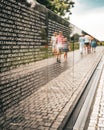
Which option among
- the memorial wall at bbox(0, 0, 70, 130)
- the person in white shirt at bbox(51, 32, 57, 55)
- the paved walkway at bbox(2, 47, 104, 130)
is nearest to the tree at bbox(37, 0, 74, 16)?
the paved walkway at bbox(2, 47, 104, 130)

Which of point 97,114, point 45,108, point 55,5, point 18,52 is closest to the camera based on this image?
point 18,52

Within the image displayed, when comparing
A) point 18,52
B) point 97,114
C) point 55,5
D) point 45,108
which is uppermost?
point 55,5

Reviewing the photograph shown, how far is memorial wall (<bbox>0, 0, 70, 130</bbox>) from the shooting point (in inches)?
151

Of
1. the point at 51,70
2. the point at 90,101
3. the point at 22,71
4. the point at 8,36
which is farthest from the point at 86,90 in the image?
the point at 8,36

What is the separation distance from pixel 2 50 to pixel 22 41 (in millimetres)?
675

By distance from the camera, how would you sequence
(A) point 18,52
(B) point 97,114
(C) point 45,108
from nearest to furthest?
1. (A) point 18,52
2. (B) point 97,114
3. (C) point 45,108

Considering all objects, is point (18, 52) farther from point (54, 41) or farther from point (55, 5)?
point (55, 5)

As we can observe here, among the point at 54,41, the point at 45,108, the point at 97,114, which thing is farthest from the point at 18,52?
the point at 97,114

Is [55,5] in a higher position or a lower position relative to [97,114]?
higher

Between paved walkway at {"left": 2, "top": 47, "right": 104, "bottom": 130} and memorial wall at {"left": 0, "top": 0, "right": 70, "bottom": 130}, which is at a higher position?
memorial wall at {"left": 0, "top": 0, "right": 70, "bottom": 130}

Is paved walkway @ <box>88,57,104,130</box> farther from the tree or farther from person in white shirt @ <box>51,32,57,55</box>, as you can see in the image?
the tree

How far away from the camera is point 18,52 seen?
167 inches

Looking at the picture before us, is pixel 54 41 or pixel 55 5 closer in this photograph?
pixel 54 41

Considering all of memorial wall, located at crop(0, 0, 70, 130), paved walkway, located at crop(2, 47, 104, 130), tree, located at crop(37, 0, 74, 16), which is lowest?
paved walkway, located at crop(2, 47, 104, 130)
